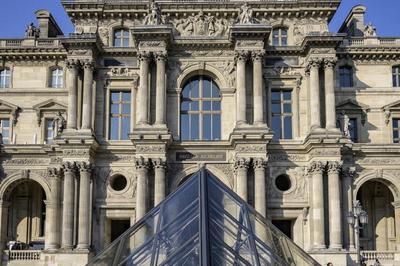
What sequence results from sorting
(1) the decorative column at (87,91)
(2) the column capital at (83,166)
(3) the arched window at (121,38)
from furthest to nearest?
1. (3) the arched window at (121,38)
2. (1) the decorative column at (87,91)
3. (2) the column capital at (83,166)

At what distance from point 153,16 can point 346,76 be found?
11.5 m

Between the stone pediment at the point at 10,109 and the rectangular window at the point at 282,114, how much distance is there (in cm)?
1475

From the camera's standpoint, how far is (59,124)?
1478 inches

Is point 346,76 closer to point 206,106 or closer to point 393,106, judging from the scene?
point 393,106

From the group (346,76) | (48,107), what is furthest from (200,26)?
(48,107)

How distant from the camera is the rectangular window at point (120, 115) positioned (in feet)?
123

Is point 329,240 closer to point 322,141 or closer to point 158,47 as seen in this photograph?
point 322,141

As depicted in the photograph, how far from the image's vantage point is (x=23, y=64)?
40906 millimetres

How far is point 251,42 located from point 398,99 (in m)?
9.37

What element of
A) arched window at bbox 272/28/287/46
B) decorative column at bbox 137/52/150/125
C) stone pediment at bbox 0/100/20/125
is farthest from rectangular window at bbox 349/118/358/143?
stone pediment at bbox 0/100/20/125

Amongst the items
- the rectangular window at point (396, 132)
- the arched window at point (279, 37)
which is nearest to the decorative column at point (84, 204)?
the arched window at point (279, 37)

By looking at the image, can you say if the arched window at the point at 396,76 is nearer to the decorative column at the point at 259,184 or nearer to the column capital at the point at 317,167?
the column capital at the point at 317,167

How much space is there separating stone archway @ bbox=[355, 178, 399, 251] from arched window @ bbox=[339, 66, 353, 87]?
570 cm

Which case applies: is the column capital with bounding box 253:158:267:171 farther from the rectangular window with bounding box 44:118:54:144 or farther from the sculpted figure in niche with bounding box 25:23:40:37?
the sculpted figure in niche with bounding box 25:23:40:37
